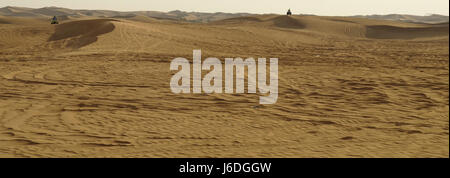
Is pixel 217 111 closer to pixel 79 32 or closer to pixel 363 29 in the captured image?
pixel 79 32

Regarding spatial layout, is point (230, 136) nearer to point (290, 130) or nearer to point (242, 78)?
point (290, 130)

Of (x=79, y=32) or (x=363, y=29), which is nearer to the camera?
(x=79, y=32)

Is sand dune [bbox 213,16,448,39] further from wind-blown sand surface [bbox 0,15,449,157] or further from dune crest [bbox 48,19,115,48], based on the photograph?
wind-blown sand surface [bbox 0,15,449,157]

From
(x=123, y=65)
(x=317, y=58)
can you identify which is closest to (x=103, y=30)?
(x=123, y=65)

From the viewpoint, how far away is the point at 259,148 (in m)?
5.43

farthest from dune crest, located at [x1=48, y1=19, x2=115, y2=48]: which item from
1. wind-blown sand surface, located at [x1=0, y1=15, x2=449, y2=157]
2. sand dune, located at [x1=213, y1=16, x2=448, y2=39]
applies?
sand dune, located at [x1=213, y1=16, x2=448, y2=39]

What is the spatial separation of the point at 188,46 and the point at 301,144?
12998 mm

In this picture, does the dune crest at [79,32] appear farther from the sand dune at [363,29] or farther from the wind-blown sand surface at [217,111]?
the sand dune at [363,29]

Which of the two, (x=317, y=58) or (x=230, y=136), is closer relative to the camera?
(x=230, y=136)

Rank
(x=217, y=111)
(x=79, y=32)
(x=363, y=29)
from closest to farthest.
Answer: (x=217, y=111) < (x=79, y=32) < (x=363, y=29)

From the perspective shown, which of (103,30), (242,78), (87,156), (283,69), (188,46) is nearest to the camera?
(87,156)

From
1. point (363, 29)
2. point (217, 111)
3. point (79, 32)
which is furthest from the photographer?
point (363, 29)

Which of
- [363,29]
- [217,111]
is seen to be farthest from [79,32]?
[363,29]

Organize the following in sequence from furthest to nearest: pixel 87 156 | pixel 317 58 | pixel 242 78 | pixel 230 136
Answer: pixel 317 58 < pixel 242 78 < pixel 230 136 < pixel 87 156
